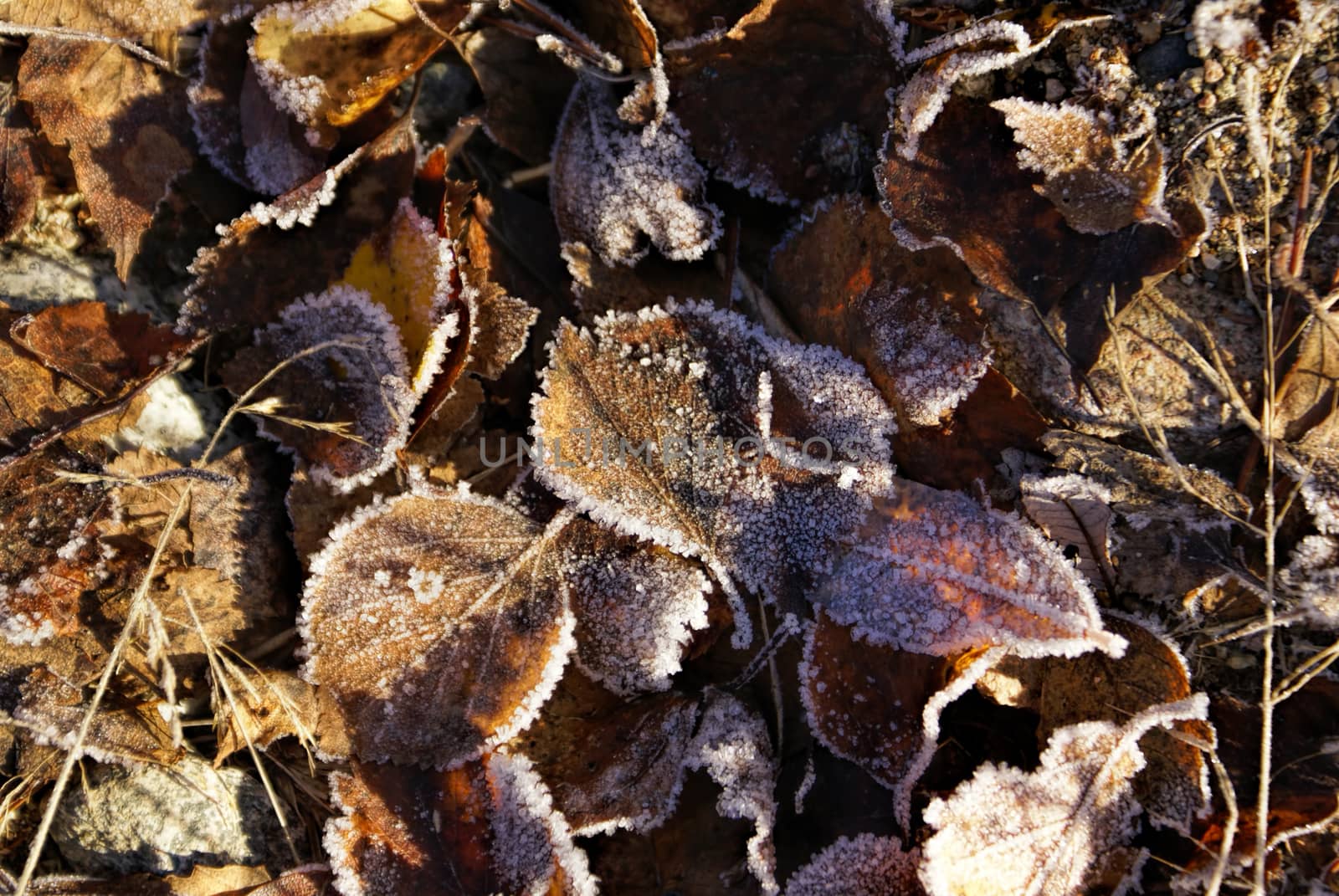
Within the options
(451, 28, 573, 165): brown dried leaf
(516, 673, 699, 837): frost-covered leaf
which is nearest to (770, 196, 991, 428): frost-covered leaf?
(451, 28, 573, 165): brown dried leaf

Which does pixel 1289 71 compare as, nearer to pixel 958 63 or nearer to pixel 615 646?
pixel 958 63

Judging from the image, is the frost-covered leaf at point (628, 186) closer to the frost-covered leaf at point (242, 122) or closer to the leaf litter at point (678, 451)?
the leaf litter at point (678, 451)

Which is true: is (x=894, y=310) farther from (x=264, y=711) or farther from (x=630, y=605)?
(x=264, y=711)

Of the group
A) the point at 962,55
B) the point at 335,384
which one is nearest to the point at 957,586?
the point at 962,55

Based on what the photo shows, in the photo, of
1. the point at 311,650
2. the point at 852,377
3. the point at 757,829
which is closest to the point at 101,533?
the point at 311,650

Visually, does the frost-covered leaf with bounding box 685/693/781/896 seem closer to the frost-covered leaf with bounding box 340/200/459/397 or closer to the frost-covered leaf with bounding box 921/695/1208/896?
the frost-covered leaf with bounding box 921/695/1208/896

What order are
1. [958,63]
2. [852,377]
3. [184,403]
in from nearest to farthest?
[958,63]
[852,377]
[184,403]

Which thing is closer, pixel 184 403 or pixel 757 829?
pixel 757 829
